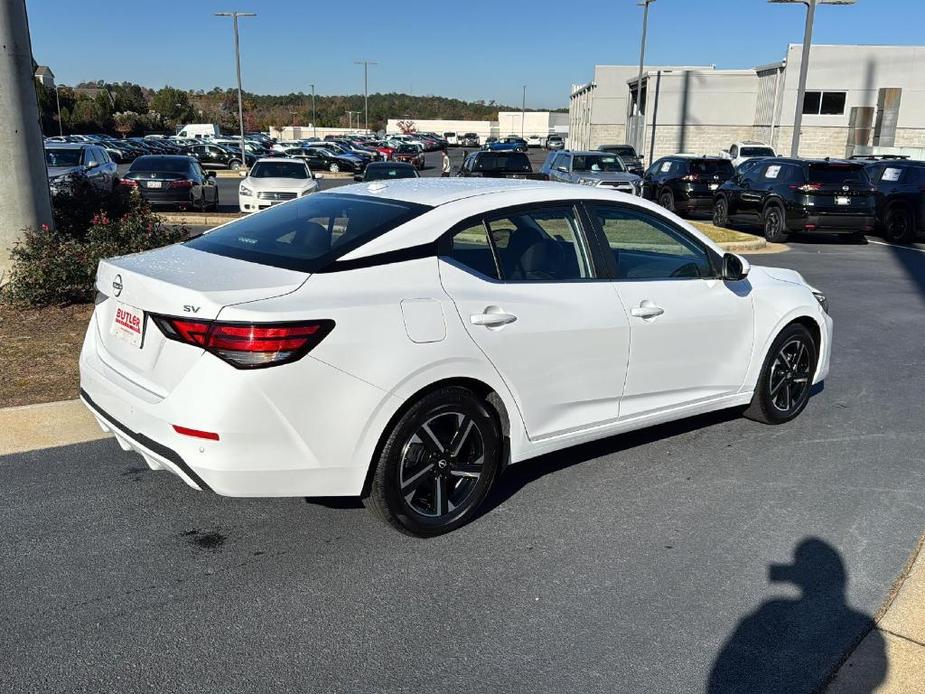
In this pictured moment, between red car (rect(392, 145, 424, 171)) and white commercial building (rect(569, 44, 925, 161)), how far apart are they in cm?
1340

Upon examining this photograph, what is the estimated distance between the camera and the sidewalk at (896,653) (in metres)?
2.92

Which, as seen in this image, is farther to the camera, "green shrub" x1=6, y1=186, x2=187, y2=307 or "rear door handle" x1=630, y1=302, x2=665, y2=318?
"green shrub" x1=6, y1=186, x2=187, y2=307

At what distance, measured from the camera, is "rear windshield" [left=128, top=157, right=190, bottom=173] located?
20.5 metres

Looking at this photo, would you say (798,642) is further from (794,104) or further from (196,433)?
(794,104)

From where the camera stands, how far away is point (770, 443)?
534cm

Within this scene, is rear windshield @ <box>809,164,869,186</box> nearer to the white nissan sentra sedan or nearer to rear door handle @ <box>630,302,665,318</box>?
the white nissan sentra sedan

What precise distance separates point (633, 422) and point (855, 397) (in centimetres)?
270

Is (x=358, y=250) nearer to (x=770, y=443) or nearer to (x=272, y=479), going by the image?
(x=272, y=479)

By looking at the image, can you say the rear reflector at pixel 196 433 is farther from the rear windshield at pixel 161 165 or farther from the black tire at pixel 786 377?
the rear windshield at pixel 161 165

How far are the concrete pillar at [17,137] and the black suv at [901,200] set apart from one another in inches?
614

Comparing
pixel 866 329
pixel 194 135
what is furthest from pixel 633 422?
pixel 194 135

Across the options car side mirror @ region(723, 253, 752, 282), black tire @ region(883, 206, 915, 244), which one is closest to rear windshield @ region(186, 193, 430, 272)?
car side mirror @ region(723, 253, 752, 282)

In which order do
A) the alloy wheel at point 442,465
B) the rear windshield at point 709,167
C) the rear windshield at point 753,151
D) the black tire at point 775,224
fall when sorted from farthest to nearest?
the rear windshield at point 753,151 < the rear windshield at point 709,167 < the black tire at point 775,224 < the alloy wheel at point 442,465

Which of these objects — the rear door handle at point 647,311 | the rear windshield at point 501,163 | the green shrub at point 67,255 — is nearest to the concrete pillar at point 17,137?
the green shrub at point 67,255
